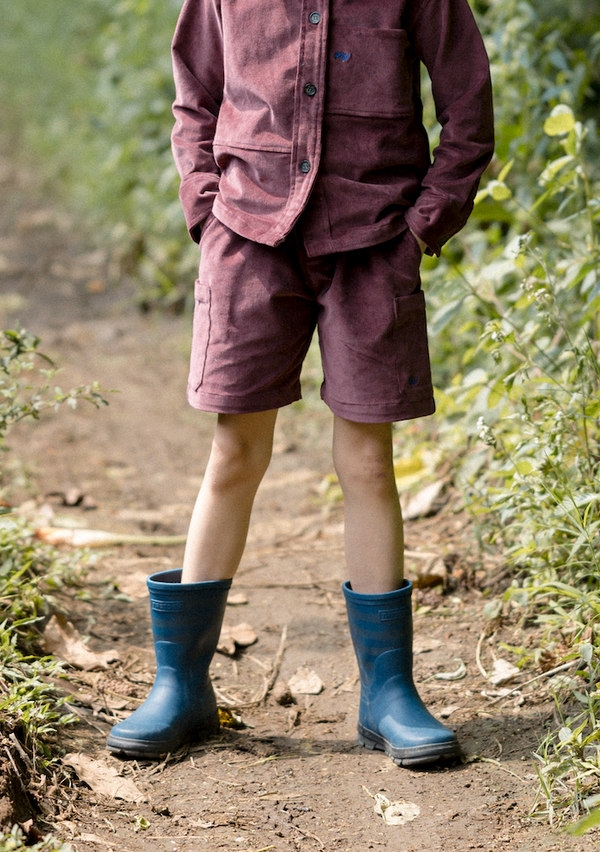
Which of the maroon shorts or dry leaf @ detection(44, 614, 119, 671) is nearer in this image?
the maroon shorts

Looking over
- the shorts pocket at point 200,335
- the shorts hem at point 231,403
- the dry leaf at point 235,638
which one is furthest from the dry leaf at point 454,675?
the shorts pocket at point 200,335

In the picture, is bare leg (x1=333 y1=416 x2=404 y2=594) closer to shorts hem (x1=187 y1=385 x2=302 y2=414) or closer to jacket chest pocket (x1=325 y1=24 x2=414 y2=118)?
shorts hem (x1=187 y1=385 x2=302 y2=414)

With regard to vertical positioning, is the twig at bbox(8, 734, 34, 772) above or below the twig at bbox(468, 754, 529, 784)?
above

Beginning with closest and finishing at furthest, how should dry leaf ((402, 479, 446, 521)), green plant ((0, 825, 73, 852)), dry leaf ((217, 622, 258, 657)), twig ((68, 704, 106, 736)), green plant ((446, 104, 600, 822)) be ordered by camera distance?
green plant ((0, 825, 73, 852)) < green plant ((446, 104, 600, 822)) < twig ((68, 704, 106, 736)) < dry leaf ((217, 622, 258, 657)) < dry leaf ((402, 479, 446, 521))

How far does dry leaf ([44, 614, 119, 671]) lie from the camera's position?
1.94 metres

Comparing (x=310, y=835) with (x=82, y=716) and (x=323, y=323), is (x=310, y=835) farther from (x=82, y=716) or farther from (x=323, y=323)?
(x=323, y=323)

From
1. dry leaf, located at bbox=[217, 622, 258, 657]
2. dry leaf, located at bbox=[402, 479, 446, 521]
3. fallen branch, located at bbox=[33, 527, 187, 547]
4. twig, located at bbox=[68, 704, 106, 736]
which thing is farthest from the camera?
dry leaf, located at bbox=[402, 479, 446, 521]

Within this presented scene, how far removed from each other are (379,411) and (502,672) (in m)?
0.70

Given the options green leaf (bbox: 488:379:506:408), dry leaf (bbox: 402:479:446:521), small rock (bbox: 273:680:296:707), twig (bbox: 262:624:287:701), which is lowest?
small rock (bbox: 273:680:296:707)

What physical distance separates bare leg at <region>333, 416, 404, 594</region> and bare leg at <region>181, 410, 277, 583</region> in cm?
16

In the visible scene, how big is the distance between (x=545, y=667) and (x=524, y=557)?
0.26m

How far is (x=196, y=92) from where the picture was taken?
68.3 inches

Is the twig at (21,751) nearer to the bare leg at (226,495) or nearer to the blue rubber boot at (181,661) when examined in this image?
the blue rubber boot at (181,661)

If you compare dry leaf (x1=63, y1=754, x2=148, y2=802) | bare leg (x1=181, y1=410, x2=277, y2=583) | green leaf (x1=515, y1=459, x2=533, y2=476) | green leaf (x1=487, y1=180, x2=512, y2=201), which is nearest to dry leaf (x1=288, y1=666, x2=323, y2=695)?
bare leg (x1=181, y1=410, x2=277, y2=583)
